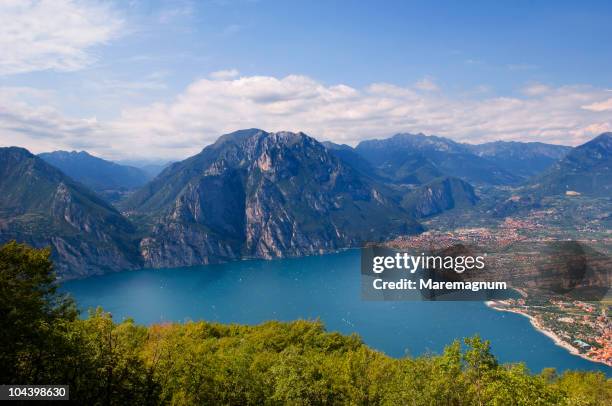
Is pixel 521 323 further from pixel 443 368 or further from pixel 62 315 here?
pixel 62 315

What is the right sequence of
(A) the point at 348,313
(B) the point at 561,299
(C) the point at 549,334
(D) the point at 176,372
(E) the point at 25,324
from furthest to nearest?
(B) the point at 561,299
(A) the point at 348,313
(C) the point at 549,334
(D) the point at 176,372
(E) the point at 25,324

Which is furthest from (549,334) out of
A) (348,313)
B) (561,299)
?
(348,313)

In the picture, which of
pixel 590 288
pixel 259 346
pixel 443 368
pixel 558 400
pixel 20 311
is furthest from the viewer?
pixel 590 288

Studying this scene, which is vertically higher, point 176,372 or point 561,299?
point 176,372

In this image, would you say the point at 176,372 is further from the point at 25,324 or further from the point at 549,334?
the point at 549,334

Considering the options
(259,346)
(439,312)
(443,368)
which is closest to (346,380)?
(443,368)
